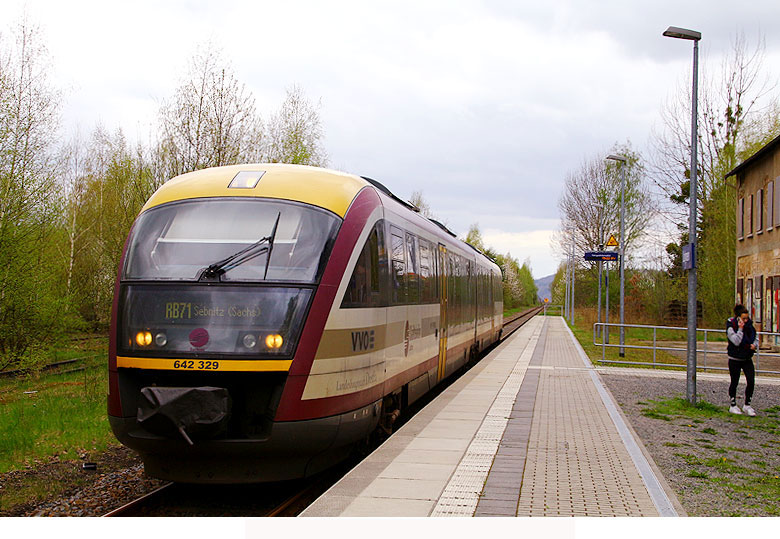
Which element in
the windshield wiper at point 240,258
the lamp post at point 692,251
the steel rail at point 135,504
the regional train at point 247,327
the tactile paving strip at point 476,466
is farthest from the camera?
the lamp post at point 692,251

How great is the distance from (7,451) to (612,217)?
153 ft

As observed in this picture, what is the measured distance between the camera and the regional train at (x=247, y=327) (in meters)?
6.80

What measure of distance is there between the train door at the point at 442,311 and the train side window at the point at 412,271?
8.32 feet

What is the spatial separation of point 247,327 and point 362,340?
148 centimetres

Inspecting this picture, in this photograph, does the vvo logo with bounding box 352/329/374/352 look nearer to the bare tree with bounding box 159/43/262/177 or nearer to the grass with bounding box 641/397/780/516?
the grass with bounding box 641/397/780/516

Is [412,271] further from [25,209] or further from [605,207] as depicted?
[605,207]

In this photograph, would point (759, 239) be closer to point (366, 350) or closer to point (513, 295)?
point (366, 350)

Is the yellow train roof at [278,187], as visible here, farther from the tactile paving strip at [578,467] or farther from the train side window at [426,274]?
the train side window at [426,274]

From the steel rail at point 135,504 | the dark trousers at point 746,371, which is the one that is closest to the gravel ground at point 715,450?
the dark trousers at point 746,371

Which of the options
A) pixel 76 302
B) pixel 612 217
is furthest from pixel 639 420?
pixel 612 217

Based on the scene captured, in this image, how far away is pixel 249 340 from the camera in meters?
6.85

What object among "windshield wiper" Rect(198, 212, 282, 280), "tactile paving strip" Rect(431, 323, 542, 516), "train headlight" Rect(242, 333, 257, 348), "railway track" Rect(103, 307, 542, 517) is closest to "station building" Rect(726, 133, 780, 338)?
"tactile paving strip" Rect(431, 323, 542, 516)

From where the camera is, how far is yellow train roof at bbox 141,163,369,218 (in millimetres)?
7742

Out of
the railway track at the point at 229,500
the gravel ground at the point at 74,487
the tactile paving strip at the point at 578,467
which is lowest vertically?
the gravel ground at the point at 74,487
